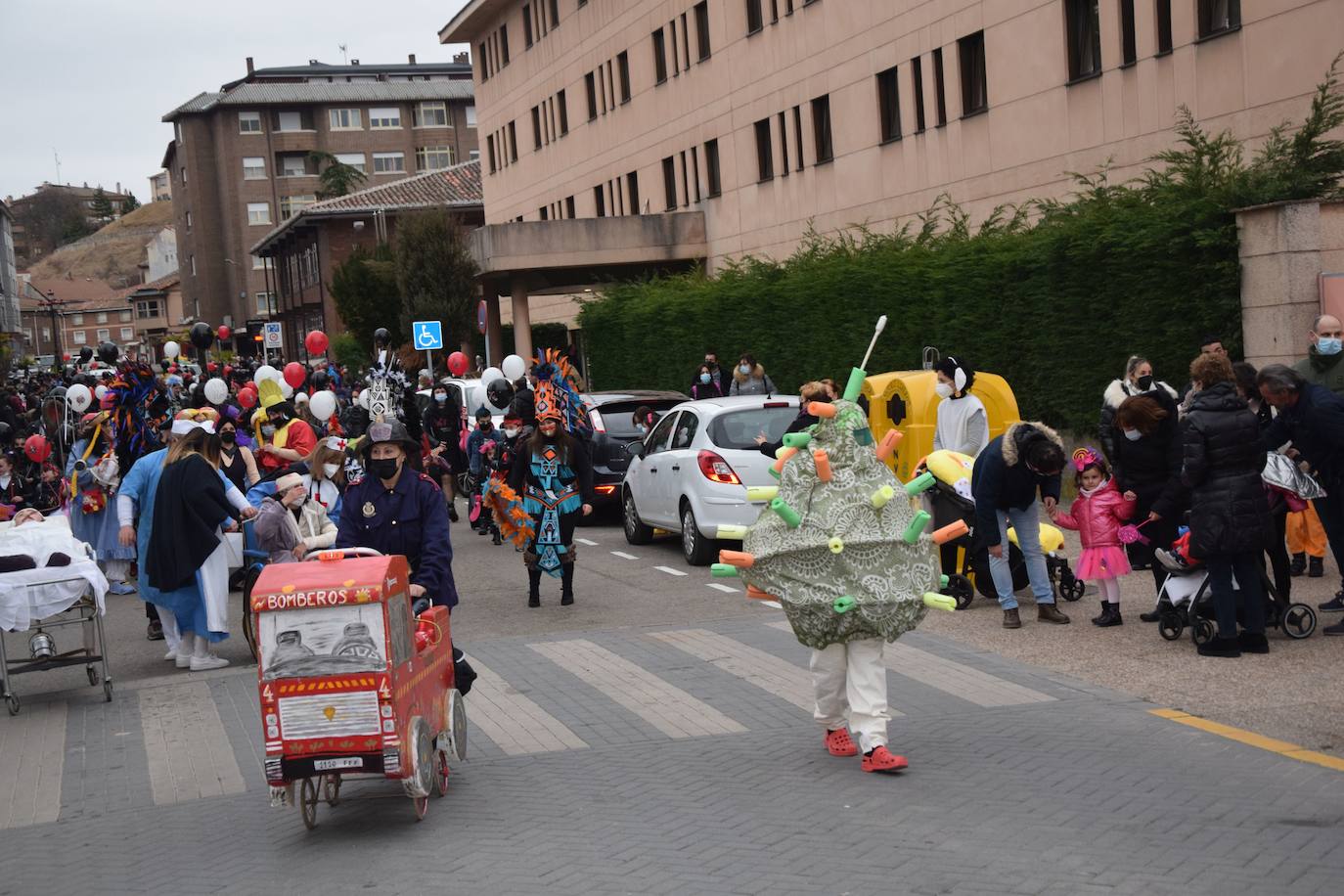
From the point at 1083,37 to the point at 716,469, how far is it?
43.8 ft

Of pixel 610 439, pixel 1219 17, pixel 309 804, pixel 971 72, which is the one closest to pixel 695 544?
pixel 610 439

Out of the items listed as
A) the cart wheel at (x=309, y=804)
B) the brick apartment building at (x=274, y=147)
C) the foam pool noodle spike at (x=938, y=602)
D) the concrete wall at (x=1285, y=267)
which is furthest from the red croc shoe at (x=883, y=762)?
the brick apartment building at (x=274, y=147)

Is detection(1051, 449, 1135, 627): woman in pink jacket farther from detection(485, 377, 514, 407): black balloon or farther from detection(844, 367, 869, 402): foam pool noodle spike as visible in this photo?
detection(485, 377, 514, 407): black balloon

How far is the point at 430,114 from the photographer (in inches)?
4407

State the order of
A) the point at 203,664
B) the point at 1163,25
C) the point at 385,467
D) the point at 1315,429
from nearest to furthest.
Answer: the point at 385,467 → the point at 1315,429 → the point at 203,664 → the point at 1163,25

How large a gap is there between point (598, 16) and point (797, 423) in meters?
35.5

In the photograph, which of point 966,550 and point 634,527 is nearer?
point 966,550

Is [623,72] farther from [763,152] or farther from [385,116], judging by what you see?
[385,116]

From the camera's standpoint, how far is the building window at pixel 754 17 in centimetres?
3662

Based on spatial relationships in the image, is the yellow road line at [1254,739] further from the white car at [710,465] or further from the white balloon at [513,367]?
the white balloon at [513,367]

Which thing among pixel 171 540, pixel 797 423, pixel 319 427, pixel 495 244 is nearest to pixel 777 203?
pixel 495 244

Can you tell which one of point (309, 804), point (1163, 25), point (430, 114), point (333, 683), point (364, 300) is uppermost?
point (430, 114)

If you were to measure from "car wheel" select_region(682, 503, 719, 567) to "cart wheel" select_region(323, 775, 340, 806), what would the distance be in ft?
28.5

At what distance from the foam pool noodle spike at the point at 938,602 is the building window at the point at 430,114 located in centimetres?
10812
